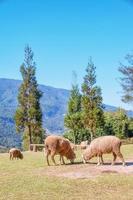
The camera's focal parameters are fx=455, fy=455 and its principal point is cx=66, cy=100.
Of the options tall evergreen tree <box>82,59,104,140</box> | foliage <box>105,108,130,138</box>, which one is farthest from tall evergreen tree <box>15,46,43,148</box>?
foliage <box>105,108,130,138</box>

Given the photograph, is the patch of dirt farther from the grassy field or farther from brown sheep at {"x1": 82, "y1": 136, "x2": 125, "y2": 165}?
brown sheep at {"x1": 82, "y1": 136, "x2": 125, "y2": 165}

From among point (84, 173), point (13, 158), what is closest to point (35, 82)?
point (13, 158)

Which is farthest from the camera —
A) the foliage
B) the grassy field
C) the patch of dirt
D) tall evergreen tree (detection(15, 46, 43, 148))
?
the foliage

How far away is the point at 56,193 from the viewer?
14820 mm

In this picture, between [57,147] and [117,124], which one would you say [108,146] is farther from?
[117,124]

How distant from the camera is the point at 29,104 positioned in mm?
56844

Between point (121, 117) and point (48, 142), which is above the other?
point (121, 117)

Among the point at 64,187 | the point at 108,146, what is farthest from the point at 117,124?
the point at 64,187

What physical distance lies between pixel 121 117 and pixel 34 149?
42409mm

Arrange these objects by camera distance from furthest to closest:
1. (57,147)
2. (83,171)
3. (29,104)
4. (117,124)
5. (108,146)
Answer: (117,124) → (29,104) → (57,147) → (108,146) → (83,171)

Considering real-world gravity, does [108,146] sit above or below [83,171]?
above

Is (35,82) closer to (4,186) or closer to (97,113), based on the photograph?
(97,113)

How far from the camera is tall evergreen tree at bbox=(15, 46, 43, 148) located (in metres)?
55.8

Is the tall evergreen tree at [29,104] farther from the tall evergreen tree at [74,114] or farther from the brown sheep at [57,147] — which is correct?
the brown sheep at [57,147]
